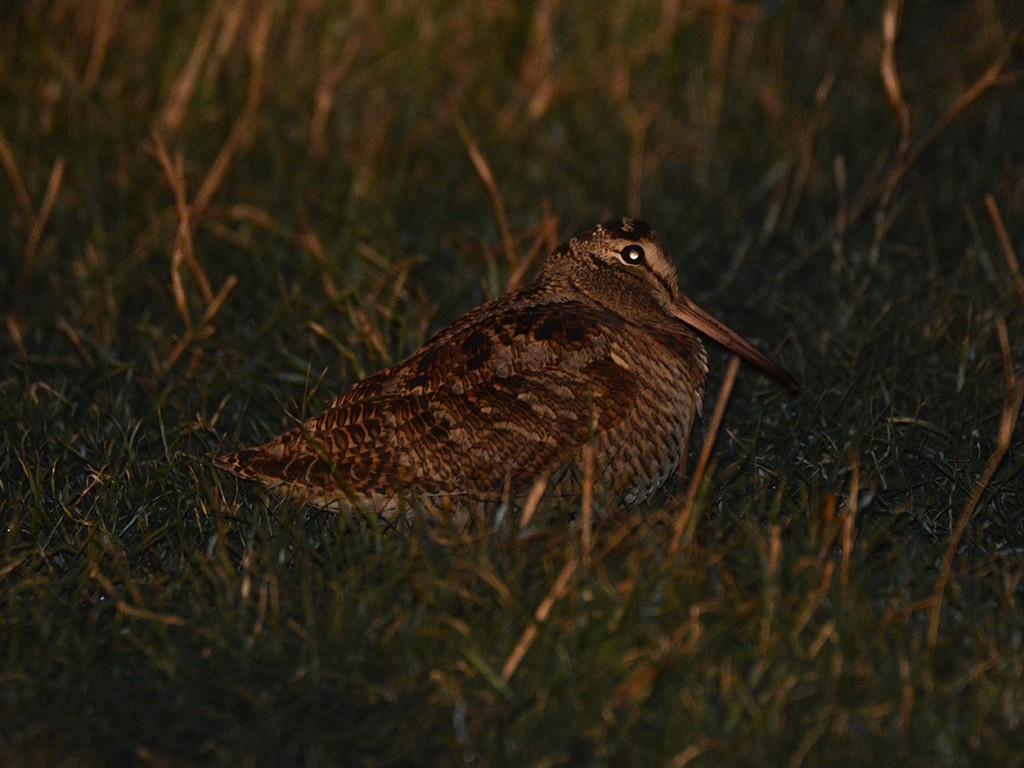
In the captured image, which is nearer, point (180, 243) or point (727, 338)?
point (727, 338)

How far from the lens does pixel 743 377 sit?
5832mm

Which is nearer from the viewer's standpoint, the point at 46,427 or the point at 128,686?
the point at 128,686

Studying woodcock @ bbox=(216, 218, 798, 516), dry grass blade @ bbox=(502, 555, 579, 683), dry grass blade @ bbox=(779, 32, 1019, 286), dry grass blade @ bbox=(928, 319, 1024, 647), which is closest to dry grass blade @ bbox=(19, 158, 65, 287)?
woodcock @ bbox=(216, 218, 798, 516)

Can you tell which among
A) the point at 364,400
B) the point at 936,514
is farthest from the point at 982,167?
the point at 364,400

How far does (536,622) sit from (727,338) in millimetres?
1960

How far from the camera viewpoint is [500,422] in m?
4.65

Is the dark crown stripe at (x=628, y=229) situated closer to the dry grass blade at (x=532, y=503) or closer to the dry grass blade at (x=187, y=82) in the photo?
the dry grass blade at (x=532, y=503)

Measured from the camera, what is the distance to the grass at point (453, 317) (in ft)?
12.3

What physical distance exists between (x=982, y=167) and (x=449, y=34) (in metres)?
2.93

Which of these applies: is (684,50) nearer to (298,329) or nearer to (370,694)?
(298,329)

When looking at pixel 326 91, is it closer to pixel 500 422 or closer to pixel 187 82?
pixel 187 82

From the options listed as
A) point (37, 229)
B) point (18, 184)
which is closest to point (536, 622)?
point (37, 229)

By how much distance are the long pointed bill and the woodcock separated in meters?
0.44

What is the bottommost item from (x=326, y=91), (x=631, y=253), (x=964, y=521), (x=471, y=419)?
(x=326, y=91)
